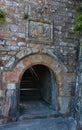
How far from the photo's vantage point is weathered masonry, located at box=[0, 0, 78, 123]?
3748 millimetres

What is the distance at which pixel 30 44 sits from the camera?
156 inches

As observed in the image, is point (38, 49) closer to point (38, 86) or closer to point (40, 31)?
point (40, 31)

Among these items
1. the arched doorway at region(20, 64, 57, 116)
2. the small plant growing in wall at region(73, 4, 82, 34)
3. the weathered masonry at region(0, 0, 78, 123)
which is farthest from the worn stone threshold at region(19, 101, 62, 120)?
the small plant growing in wall at region(73, 4, 82, 34)

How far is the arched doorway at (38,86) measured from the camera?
4.88 metres

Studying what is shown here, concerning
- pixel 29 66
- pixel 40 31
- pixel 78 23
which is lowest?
pixel 29 66

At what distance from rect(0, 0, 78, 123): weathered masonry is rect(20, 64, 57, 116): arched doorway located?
151mm

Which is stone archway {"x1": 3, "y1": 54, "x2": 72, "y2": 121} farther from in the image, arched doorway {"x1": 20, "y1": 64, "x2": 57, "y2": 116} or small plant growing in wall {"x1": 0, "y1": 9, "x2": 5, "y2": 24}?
small plant growing in wall {"x1": 0, "y1": 9, "x2": 5, "y2": 24}

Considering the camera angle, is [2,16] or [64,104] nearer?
[2,16]

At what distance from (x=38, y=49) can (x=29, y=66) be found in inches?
18.6

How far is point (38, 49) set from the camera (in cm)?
401

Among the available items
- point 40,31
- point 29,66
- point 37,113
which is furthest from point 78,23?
point 37,113

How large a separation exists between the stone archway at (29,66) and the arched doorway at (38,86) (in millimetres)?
329

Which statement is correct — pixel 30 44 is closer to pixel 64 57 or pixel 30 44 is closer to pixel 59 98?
pixel 64 57

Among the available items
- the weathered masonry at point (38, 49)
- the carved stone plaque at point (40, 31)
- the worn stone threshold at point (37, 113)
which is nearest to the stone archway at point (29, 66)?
the weathered masonry at point (38, 49)
